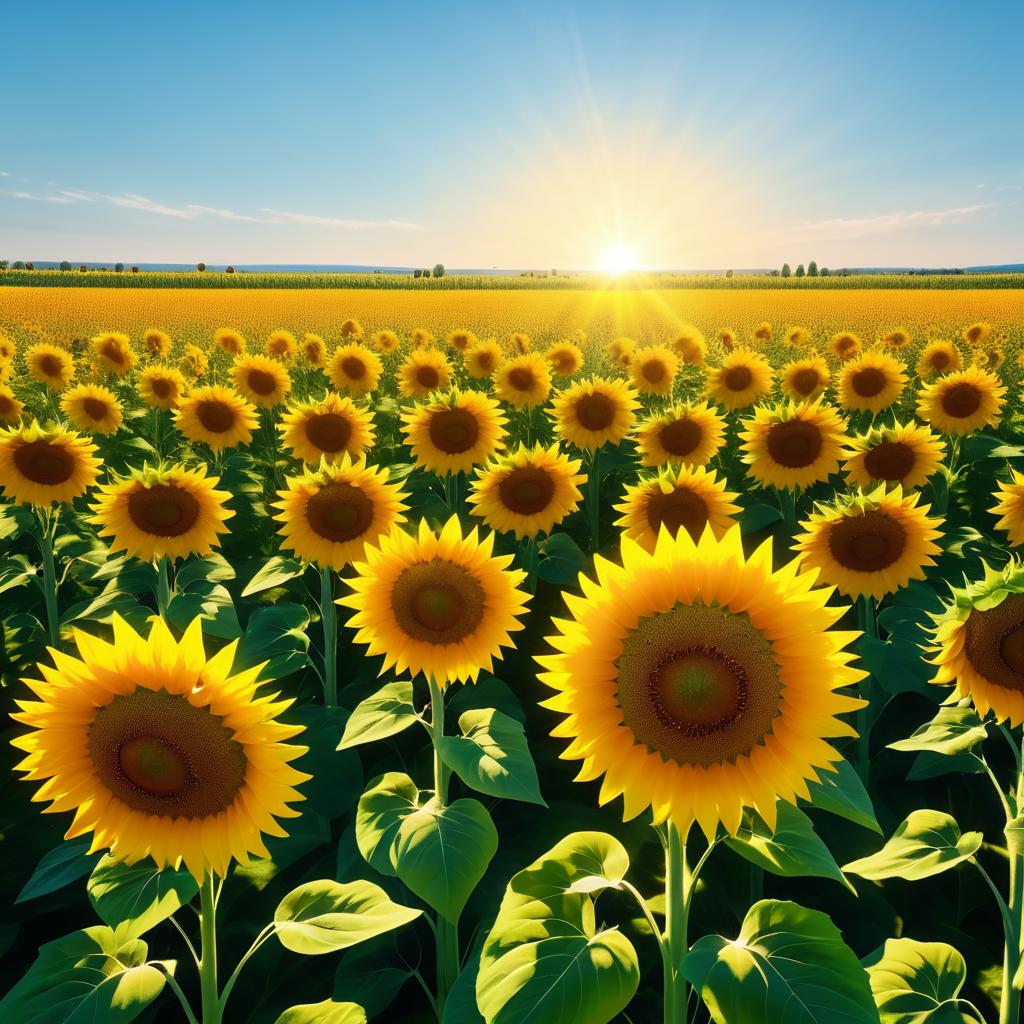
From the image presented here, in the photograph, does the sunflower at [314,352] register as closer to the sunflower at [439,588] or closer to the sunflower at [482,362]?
the sunflower at [482,362]

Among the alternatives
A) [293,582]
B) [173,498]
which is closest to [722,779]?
[173,498]

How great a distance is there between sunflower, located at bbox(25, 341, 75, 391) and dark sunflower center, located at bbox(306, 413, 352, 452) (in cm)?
778

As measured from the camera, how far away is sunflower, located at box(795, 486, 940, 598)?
4039mm

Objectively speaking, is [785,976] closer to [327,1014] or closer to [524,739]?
[524,739]

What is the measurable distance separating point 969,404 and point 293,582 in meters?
6.28

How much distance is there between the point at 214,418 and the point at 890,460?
596 cm

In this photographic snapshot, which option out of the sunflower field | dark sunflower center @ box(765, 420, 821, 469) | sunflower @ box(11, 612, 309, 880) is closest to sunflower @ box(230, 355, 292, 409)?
the sunflower field

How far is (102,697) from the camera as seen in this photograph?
1953 millimetres

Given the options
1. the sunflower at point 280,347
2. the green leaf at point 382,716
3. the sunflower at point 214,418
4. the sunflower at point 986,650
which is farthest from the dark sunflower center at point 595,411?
the sunflower at point 280,347

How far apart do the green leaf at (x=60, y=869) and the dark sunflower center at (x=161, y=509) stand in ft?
6.54

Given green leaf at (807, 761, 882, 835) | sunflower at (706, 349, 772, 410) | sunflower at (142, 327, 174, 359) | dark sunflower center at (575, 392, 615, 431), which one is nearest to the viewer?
green leaf at (807, 761, 882, 835)

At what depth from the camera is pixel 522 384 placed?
30.2 feet

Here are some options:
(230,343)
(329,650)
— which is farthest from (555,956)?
(230,343)

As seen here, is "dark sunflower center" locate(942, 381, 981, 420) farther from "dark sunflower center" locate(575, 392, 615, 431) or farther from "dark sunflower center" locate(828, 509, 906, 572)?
"dark sunflower center" locate(828, 509, 906, 572)
